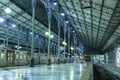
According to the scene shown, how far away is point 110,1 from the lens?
35.7 meters

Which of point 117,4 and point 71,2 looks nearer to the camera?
point 117,4

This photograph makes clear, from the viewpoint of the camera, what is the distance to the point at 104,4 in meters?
38.1

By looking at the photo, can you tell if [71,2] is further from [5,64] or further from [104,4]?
[5,64]

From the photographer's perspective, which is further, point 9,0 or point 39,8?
point 39,8

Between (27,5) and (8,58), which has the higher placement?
(27,5)

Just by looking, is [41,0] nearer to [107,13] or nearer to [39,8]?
[39,8]

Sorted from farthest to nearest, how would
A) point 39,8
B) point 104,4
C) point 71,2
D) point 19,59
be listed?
1. point 39,8
2. point 71,2
3. point 19,59
4. point 104,4

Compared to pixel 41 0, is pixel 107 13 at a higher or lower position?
lower

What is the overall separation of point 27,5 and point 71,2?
7648 mm

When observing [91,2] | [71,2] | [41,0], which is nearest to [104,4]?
[91,2]

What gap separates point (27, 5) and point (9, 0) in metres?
3.46

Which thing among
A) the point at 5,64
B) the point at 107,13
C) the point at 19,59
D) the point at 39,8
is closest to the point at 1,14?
the point at 39,8

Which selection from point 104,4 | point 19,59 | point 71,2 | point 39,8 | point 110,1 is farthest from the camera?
point 39,8

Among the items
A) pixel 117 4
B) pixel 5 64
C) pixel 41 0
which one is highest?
pixel 41 0
